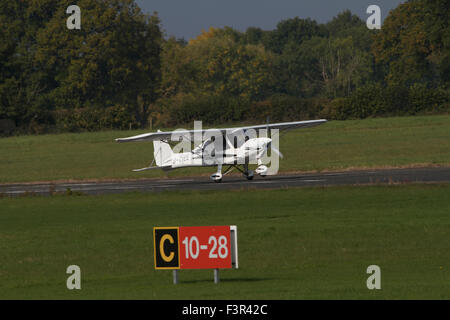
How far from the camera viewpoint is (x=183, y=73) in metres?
113

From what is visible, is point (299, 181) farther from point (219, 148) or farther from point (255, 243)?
point (255, 243)

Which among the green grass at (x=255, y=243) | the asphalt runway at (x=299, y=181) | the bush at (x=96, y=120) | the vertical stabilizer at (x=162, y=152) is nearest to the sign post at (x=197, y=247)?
the green grass at (x=255, y=243)

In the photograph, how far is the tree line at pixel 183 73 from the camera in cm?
7031

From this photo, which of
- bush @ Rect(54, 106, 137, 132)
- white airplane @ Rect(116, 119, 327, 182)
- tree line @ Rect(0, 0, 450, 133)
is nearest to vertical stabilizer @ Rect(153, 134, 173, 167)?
white airplane @ Rect(116, 119, 327, 182)

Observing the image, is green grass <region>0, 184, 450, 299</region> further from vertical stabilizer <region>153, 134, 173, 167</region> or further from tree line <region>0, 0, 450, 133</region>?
tree line <region>0, 0, 450, 133</region>

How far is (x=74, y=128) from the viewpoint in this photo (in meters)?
77.2

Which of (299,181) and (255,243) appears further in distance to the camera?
(299,181)

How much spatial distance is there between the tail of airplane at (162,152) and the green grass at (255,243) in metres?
8.58

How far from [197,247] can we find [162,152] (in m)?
28.8

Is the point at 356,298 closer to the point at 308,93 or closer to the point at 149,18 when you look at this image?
the point at 149,18

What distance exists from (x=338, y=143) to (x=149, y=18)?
47.5 metres

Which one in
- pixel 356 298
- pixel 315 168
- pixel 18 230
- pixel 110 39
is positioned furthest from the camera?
pixel 110 39

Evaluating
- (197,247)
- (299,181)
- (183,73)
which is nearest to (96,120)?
(183,73)
